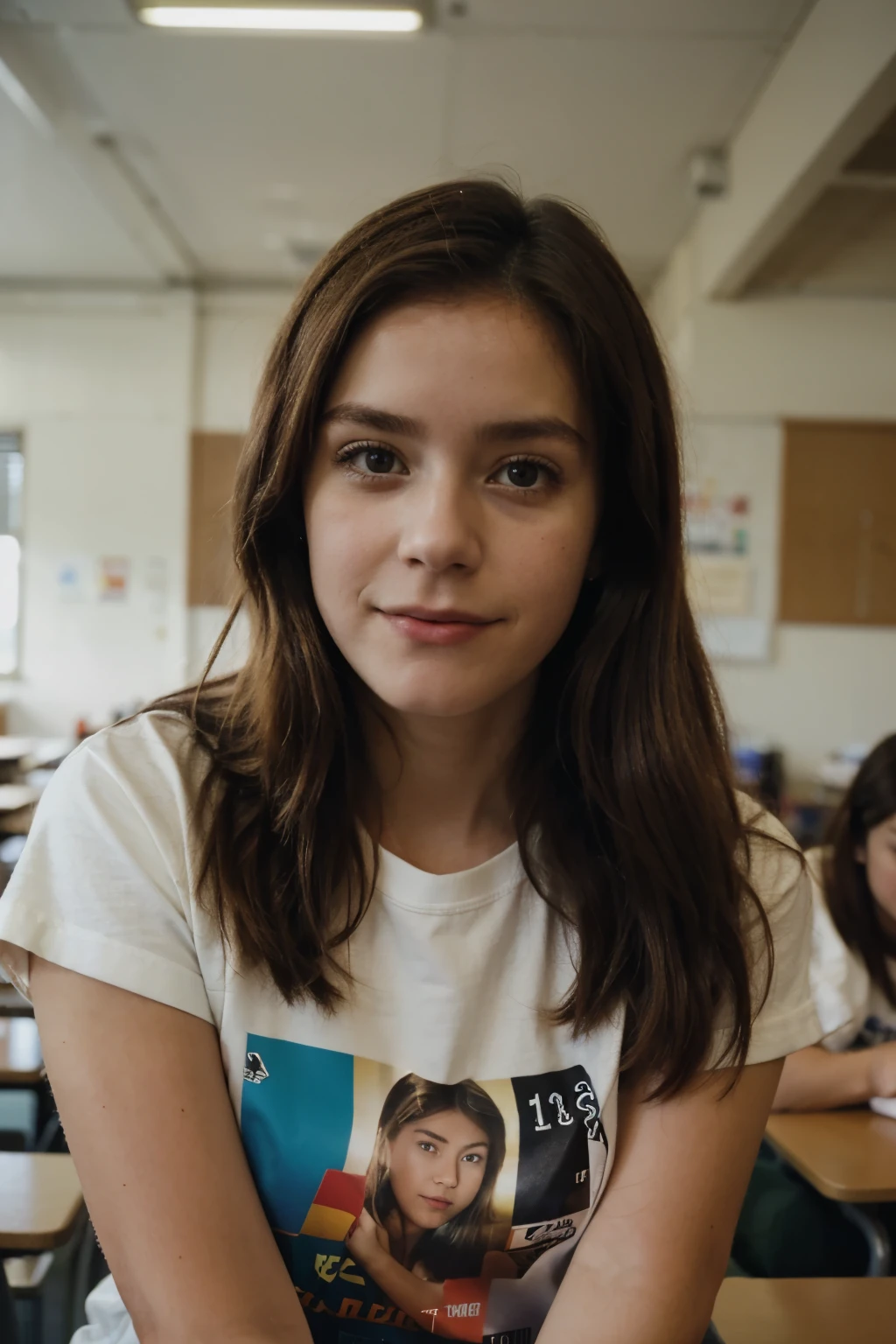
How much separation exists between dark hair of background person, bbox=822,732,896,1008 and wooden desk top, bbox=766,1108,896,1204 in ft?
0.96

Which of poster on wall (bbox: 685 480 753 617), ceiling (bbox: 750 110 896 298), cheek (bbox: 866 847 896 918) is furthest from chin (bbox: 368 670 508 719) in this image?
poster on wall (bbox: 685 480 753 617)

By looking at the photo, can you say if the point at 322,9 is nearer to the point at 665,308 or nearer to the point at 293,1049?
the point at 665,308

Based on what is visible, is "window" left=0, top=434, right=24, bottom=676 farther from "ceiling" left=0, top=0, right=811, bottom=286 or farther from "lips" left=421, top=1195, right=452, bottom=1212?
"lips" left=421, top=1195, right=452, bottom=1212

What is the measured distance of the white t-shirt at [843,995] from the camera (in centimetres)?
166

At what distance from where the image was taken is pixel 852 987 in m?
1.70

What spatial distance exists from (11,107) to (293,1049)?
4.27 m

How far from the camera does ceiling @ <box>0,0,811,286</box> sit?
11.1ft

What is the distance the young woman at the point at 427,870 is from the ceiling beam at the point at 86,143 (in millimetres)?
3577

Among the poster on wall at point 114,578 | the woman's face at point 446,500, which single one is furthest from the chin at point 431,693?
the poster on wall at point 114,578

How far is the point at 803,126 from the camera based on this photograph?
340cm

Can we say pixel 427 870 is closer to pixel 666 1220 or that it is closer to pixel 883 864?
pixel 666 1220

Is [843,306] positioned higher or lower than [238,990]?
higher

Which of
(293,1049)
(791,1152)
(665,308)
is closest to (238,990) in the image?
(293,1049)

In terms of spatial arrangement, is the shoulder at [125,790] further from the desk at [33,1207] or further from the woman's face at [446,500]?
the desk at [33,1207]
